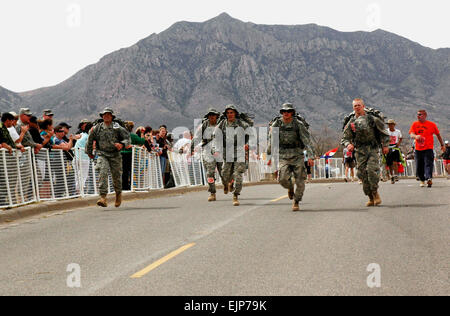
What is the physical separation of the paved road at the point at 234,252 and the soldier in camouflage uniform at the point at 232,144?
9.06ft

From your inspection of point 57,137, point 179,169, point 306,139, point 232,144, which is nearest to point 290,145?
point 306,139

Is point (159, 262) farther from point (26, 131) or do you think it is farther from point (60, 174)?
point (60, 174)

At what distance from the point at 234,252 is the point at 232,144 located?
8250mm

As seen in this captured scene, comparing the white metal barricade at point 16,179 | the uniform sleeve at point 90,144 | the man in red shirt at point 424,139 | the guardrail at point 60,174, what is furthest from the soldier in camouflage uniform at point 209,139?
the man in red shirt at point 424,139

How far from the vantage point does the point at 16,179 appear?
549 inches

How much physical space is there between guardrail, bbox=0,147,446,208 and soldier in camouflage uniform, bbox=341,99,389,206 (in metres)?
1.83

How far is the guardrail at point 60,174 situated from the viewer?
13.7m

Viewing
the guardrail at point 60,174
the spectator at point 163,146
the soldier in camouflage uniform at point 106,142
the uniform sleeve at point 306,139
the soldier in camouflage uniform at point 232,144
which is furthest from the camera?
the spectator at point 163,146

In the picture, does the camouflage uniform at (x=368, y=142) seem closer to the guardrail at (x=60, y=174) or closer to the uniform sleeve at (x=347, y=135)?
the uniform sleeve at (x=347, y=135)

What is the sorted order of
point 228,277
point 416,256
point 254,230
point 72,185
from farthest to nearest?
point 72,185
point 254,230
point 416,256
point 228,277

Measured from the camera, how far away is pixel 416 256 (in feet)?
24.9

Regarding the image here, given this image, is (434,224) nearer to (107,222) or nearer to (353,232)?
(353,232)
